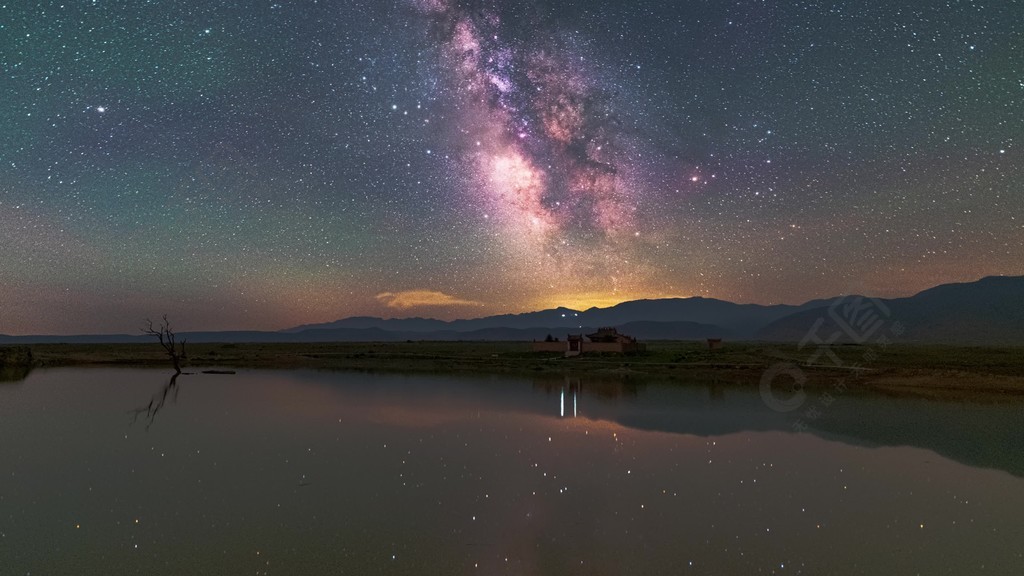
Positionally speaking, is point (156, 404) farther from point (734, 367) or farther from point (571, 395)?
point (734, 367)

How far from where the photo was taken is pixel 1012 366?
1881 inches

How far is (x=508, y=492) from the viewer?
14.2m

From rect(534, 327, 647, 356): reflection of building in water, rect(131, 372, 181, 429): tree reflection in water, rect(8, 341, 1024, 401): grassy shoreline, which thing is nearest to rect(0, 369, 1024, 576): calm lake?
rect(131, 372, 181, 429): tree reflection in water

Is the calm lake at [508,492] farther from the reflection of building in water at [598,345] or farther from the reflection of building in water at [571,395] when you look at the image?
the reflection of building in water at [598,345]

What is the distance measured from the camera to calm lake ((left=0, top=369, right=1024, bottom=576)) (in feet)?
33.3

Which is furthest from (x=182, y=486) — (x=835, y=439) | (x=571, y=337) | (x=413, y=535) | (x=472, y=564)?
(x=571, y=337)

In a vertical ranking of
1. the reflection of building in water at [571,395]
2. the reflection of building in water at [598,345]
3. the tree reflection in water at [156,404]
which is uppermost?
the reflection of building in water at [598,345]

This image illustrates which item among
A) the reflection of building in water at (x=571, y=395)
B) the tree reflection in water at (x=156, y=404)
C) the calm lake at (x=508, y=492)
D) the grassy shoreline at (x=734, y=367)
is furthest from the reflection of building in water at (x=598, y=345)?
the tree reflection in water at (x=156, y=404)

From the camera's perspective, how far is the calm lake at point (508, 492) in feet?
33.3

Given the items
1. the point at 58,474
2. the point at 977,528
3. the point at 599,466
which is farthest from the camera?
the point at 599,466

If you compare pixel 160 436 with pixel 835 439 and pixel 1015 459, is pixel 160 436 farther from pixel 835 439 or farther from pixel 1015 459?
pixel 1015 459

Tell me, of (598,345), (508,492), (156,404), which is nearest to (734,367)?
(598,345)

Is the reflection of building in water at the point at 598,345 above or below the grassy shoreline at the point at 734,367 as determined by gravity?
above

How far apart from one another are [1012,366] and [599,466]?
50.5 meters
